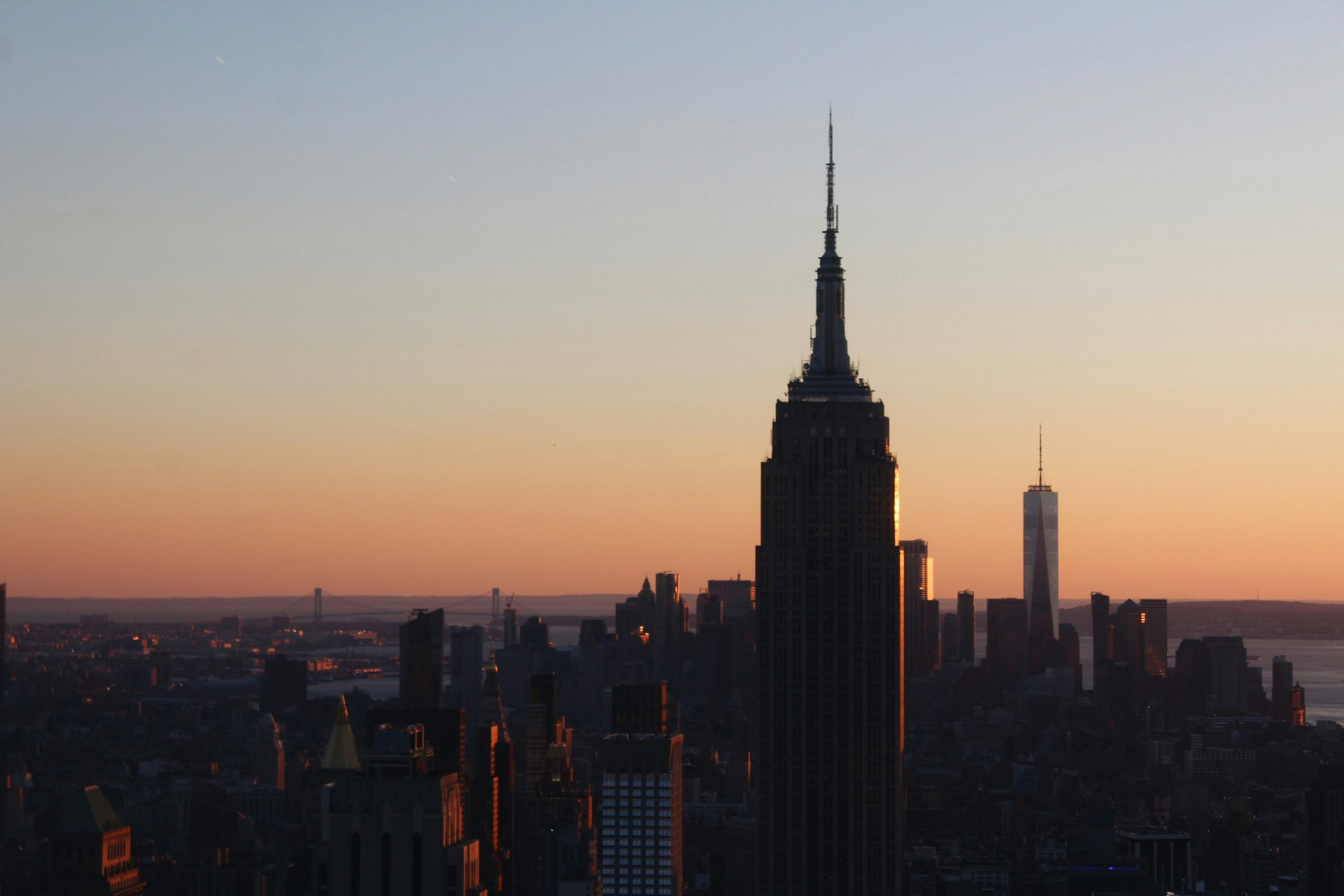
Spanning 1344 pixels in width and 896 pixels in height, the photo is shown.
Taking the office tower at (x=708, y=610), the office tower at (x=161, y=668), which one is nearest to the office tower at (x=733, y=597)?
the office tower at (x=708, y=610)

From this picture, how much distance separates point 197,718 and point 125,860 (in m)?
55.3

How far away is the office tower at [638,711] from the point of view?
10325 cm

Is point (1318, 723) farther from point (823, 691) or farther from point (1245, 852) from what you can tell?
point (823, 691)

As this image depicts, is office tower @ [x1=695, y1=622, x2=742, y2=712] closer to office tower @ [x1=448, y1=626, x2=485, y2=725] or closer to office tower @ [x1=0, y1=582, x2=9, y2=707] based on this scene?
office tower @ [x1=448, y1=626, x2=485, y2=725]

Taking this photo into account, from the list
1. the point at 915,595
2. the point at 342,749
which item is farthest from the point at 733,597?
the point at 342,749

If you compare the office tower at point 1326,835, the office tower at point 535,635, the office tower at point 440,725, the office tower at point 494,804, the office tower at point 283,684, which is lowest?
the office tower at point 1326,835

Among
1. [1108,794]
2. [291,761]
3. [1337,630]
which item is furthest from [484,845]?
[1337,630]

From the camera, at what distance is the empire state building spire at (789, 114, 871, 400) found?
294ft

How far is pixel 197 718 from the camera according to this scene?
14412 cm

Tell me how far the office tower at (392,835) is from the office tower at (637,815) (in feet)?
88.3

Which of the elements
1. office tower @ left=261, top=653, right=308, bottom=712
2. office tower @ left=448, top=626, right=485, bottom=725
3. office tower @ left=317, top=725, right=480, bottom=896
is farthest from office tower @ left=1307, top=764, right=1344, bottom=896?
office tower @ left=317, top=725, right=480, bottom=896

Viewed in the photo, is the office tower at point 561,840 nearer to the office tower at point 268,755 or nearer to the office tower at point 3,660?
the office tower at point 268,755

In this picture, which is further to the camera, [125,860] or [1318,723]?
[1318,723]

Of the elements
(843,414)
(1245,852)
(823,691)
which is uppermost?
(843,414)
